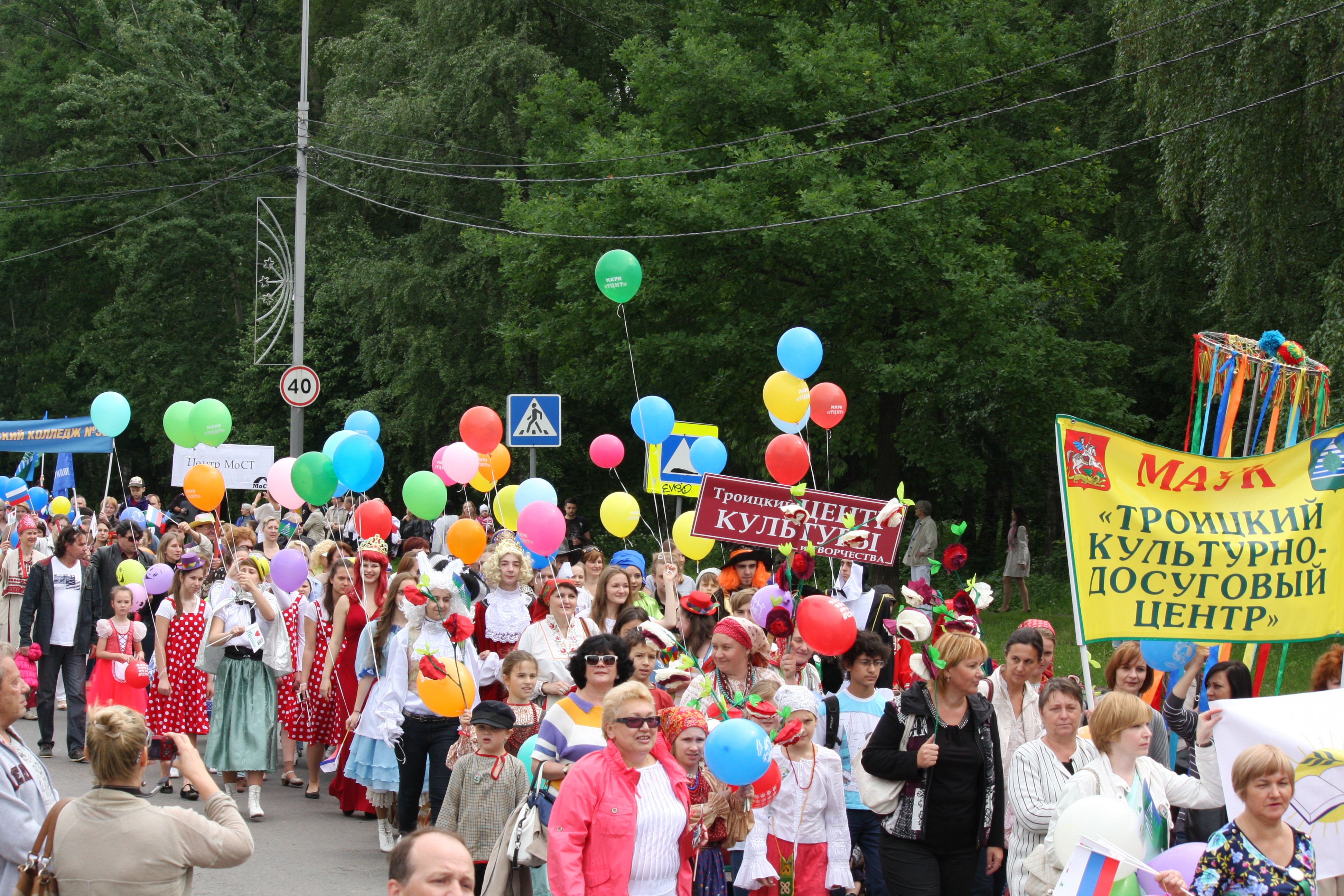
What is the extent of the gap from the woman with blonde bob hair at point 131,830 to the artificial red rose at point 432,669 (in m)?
2.94

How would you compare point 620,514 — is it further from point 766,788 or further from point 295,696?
point 766,788

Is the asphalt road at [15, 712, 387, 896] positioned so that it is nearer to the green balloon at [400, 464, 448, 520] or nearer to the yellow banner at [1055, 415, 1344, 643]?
the green balloon at [400, 464, 448, 520]

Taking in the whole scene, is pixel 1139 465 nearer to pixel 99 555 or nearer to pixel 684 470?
pixel 684 470

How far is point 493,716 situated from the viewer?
6.40m

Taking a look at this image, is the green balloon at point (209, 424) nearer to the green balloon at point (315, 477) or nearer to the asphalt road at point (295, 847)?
the green balloon at point (315, 477)

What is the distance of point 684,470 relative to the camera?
12.9 m

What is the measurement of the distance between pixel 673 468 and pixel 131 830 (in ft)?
29.2

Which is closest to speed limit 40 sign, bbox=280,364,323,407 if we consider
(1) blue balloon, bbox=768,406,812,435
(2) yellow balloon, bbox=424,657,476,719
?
(1) blue balloon, bbox=768,406,812,435

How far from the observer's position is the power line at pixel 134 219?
36.7m

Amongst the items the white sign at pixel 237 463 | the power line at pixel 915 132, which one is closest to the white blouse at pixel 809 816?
the power line at pixel 915 132

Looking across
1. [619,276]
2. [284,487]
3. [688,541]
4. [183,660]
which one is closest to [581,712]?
[688,541]

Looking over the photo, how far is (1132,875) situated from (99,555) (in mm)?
10951

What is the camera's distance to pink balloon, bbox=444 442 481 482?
38.1 ft

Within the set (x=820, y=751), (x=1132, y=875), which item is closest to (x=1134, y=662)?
(x=820, y=751)
